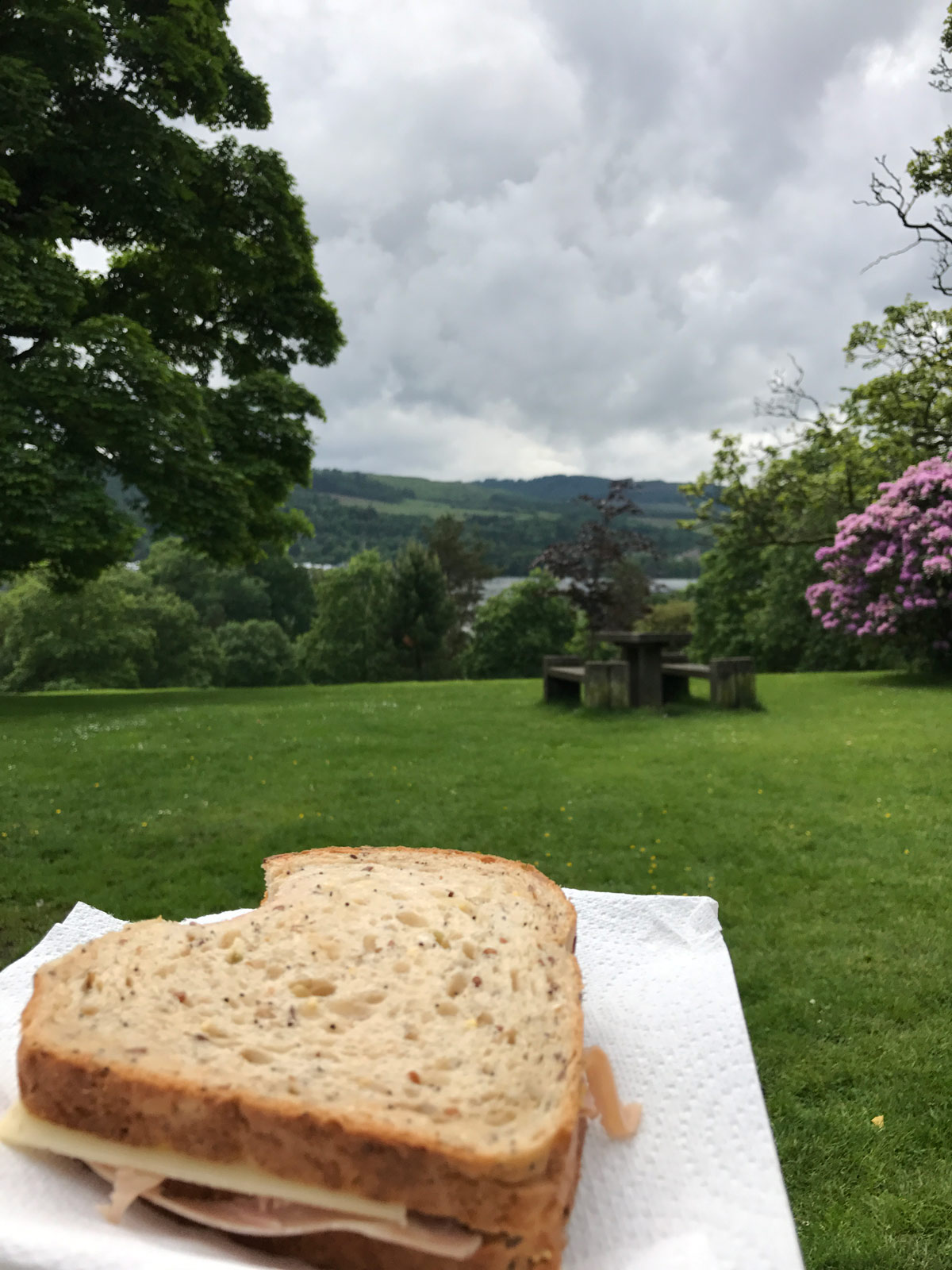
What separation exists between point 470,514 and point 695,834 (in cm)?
11837

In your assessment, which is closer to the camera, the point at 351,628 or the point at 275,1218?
the point at 275,1218

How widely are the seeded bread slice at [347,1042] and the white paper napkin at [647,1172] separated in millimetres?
90

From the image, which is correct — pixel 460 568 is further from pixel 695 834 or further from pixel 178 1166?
pixel 178 1166

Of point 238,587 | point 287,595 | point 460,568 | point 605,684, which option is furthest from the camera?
→ point 287,595

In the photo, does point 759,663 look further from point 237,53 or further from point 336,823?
point 336,823

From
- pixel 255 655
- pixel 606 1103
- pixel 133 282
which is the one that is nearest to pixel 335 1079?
pixel 606 1103

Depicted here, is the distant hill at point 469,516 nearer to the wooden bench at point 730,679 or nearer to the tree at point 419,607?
the tree at point 419,607

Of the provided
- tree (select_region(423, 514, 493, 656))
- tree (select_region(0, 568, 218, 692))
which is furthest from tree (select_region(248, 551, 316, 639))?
tree (select_region(0, 568, 218, 692))

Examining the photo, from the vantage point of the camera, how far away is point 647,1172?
1.10m

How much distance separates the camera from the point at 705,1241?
3.23 feet

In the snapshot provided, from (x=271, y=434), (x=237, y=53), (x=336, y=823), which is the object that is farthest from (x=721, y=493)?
(x=336, y=823)

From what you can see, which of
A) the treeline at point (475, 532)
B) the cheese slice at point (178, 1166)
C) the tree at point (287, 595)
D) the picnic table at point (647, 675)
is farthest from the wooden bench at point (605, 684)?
the tree at point (287, 595)

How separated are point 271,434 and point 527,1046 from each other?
50.5 ft

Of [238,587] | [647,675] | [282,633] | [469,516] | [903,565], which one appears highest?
[469,516]
